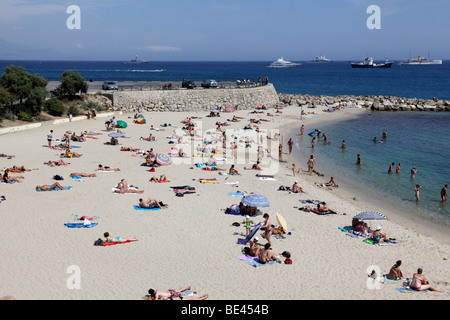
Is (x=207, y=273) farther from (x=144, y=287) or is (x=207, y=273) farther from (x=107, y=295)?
(x=107, y=295)

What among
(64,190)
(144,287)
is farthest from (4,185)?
(144,287)

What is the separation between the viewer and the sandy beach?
10.9 metres

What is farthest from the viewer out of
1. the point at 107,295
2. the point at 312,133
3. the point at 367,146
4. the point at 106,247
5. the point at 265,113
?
the point at 265,113

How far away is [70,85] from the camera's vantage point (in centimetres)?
3747

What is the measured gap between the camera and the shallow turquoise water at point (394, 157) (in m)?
20.6

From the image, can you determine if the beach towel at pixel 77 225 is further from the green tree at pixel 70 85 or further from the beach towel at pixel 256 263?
the green tree at pixel 70 85

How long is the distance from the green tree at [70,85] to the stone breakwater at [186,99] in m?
3.38

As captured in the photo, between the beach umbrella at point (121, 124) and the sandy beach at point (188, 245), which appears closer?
the sandy beach at point (188, 245)

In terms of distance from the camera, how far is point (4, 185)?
1842 cm

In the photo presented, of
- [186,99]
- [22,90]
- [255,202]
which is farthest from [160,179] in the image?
[186,99]

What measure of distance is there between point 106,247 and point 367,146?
980 inches

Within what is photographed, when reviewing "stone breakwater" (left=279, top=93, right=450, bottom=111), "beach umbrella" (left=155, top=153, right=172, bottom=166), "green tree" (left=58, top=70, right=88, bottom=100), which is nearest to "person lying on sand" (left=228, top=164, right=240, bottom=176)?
"beach umbrella" (left=155, top=153, right=172, bottom=166)

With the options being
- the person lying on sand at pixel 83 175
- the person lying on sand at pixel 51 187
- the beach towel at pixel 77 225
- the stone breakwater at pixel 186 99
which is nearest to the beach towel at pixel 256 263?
the beach towel at pixel 77 225

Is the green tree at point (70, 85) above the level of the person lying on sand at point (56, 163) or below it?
above
